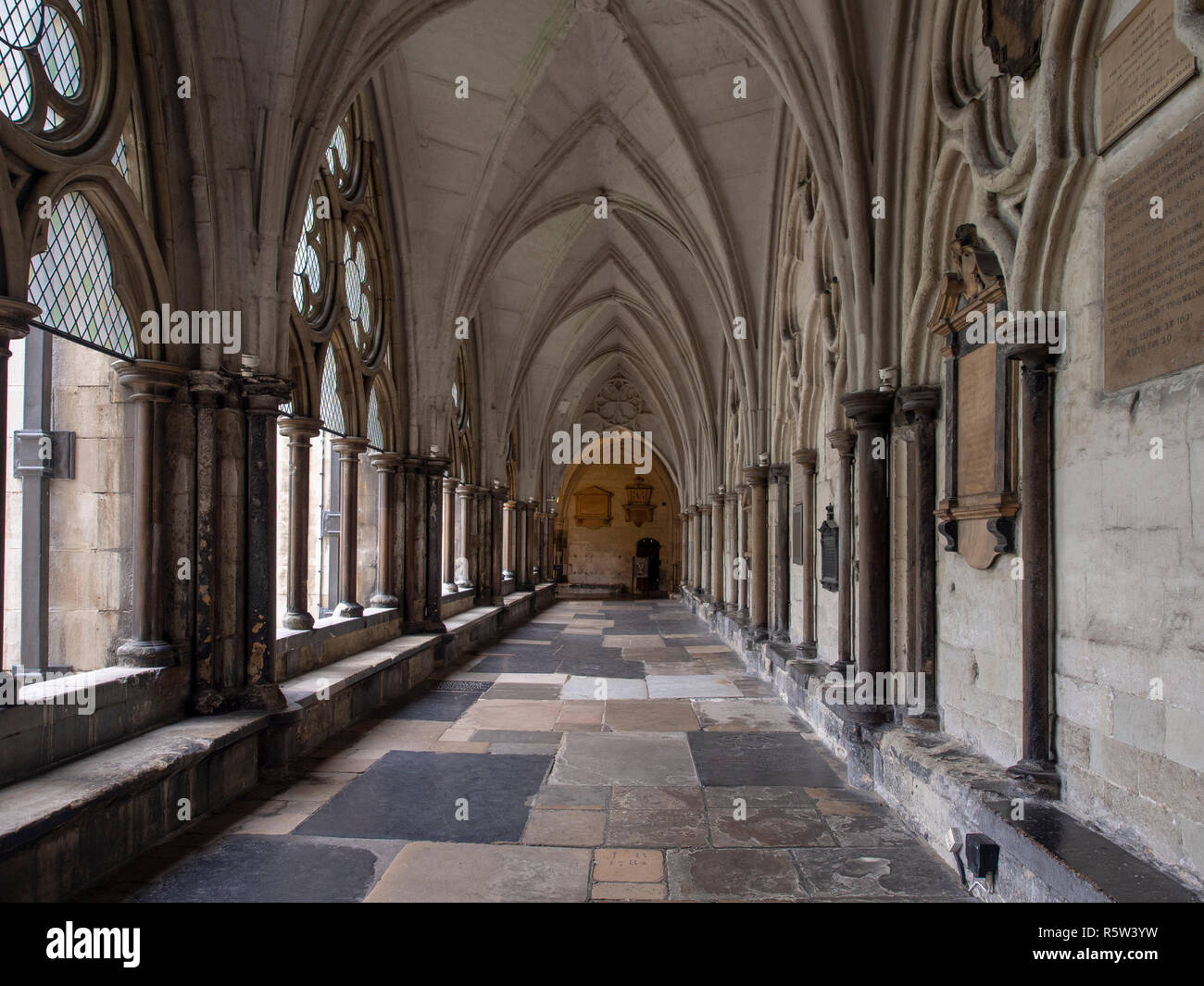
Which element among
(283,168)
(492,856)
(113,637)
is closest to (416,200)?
(283,168)

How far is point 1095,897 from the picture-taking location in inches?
94.8

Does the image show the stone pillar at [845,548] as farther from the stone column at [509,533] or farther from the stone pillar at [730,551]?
the stone column at [509,533]

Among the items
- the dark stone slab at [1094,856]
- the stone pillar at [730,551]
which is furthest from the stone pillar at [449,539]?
the dark stone slab at [1094,856]

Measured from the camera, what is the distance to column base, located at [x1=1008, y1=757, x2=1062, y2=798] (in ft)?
10.5

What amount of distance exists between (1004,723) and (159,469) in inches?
181

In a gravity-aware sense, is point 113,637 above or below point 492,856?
above

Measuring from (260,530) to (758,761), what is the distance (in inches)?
138

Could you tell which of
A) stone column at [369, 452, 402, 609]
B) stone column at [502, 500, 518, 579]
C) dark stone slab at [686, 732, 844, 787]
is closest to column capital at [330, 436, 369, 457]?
stone column at [369, 452, 402, 609]

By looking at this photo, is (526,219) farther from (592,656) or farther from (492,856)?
(492,856)

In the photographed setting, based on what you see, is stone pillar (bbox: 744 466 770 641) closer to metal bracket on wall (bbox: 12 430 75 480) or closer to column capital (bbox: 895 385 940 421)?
column capital (bbox: 895 385 940 421)

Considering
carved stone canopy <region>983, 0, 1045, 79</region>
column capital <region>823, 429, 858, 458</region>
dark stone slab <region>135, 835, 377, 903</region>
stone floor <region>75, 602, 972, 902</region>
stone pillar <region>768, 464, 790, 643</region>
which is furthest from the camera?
stone pillar <region>768, 464, 790, 643</region>

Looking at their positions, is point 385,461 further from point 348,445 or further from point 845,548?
point 845,548

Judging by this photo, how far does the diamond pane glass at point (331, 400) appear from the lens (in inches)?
299

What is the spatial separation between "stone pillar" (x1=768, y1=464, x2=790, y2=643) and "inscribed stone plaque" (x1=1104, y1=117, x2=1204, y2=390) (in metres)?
6.01
